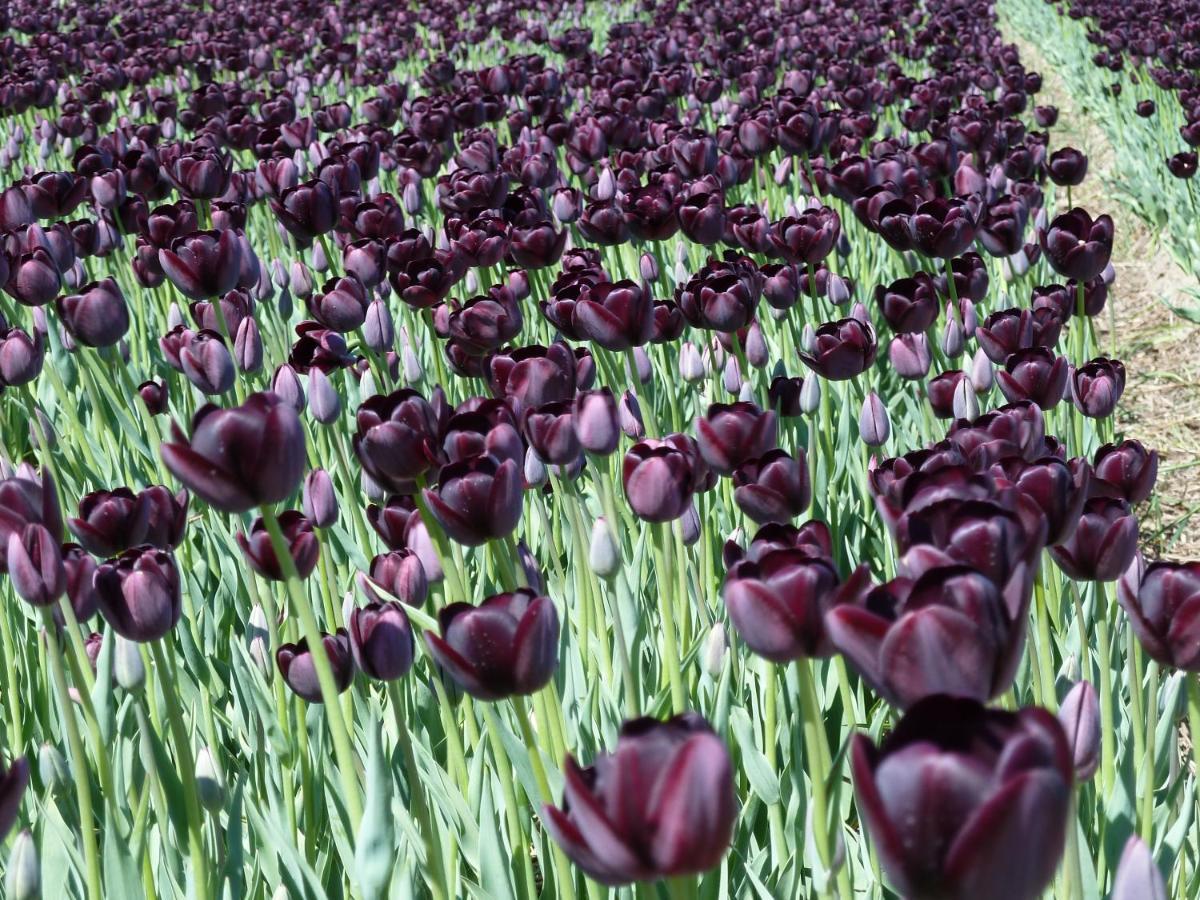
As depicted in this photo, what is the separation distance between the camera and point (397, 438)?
1421mm

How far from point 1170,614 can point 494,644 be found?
0.64 metres

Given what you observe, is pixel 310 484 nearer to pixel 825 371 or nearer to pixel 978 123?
pixel 825 371

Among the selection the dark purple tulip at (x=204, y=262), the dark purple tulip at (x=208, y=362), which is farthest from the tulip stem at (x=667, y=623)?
the dark purple tulip at (x=204, y=262)

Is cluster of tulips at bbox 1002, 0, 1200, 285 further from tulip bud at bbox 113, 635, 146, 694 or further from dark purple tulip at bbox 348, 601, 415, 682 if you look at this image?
tulip bud at bbox 113, 635, 146, 694

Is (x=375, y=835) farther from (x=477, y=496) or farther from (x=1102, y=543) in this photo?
(x=1102, y=543)

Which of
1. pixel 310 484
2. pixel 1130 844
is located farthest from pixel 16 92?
pixel 1130 844

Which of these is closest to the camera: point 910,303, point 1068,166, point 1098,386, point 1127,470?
point 1127,470

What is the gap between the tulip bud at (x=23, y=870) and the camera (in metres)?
1.18

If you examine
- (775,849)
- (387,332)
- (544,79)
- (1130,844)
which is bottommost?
(775,849)

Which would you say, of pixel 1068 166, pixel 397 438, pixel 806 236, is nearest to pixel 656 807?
pixel 397 438

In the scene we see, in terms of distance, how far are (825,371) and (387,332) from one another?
3.18ft

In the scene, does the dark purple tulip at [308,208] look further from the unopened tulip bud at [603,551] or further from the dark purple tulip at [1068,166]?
the dark purple tulip at [1068,166]

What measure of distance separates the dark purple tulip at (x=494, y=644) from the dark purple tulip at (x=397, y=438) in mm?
364

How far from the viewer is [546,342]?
145 inches
